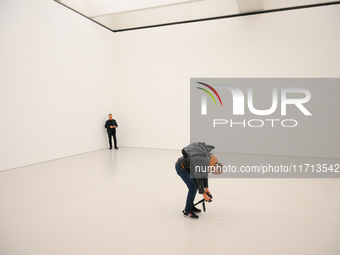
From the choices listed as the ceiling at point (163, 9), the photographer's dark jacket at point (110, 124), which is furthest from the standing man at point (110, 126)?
the ceiling at point (163, 9)

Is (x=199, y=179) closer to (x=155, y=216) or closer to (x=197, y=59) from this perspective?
(x=155, y=216)

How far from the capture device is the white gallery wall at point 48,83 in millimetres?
5949

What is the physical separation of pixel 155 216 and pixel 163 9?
7.90 meters

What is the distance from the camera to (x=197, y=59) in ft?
29.5

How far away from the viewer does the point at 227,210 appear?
3.72 meters

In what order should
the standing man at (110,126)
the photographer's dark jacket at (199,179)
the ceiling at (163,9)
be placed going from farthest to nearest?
1. the standing man at (110,126)
2. the ceiling at (163,9)
3. the photographer's dark jacket at (199,179)

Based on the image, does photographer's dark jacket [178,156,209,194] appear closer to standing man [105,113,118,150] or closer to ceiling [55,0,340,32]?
ceiling [55,0,340,32]

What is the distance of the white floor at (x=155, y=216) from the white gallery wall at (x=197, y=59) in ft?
13.1

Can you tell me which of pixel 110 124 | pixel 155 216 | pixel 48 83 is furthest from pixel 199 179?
pixel 110 124

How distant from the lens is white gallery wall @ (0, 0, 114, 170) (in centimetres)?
595

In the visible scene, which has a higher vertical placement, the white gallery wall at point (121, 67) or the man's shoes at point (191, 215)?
the white gallery wall at point (121, 67)

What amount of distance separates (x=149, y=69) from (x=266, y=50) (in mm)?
4151

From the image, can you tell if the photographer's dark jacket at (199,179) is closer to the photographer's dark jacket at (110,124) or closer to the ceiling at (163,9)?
the ceiling at (163,9)

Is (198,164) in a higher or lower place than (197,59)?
lower
